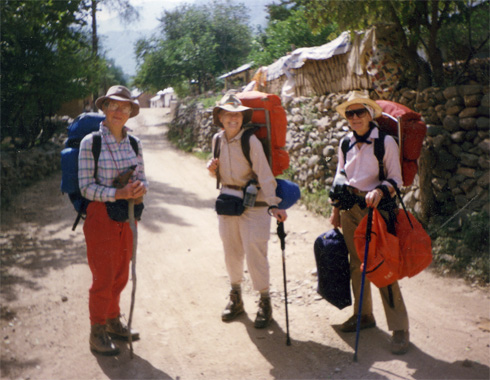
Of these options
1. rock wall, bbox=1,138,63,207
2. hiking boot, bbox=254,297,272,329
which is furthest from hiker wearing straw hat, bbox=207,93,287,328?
rock wall, bbox=1,138,63,207

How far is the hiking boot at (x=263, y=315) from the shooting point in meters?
4.23

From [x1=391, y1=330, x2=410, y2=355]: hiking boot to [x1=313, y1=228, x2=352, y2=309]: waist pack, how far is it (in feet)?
1.43

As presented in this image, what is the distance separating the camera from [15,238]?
738cm

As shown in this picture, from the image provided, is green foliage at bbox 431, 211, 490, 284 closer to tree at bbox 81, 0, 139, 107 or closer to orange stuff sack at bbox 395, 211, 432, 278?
orange stuff sack at bbox 395, 211, 432, 278

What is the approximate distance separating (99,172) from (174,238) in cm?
390

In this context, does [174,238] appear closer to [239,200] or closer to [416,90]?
[239,200]

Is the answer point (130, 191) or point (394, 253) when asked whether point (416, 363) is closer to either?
point (394, 253)

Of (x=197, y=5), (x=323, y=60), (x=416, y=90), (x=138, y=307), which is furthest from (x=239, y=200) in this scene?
(x=197, y=5)

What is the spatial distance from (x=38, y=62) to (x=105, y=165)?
26.5 feet

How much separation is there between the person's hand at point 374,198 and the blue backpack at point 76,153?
190cm

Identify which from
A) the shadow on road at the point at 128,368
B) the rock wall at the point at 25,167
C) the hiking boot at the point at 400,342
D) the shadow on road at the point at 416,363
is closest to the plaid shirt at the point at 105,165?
the shadow on road at the point at 128,368

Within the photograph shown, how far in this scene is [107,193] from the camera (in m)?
3.51

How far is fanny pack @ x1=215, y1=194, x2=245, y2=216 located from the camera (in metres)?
4.02

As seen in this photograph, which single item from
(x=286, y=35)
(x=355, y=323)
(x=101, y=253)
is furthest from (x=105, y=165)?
(x=286, y=35)
